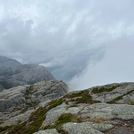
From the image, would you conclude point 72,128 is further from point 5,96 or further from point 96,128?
point 5,96

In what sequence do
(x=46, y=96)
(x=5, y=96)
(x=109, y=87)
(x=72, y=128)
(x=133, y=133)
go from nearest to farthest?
(x=133, y=133) → (x=72, y=128) → (x=109, y=87) → (x=5, y=96) → (x=46, y=96)

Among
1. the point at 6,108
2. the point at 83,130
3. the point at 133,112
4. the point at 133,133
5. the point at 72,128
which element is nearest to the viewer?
the point at 133,133

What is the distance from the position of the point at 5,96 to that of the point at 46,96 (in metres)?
81.2

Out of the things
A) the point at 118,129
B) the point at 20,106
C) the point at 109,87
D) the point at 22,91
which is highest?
the point at 22,91

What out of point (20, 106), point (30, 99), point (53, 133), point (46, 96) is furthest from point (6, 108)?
point (53, 133)

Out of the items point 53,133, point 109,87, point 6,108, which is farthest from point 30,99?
point 53,133

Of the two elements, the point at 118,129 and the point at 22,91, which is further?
the point at 22,91

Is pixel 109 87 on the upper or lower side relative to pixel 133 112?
upper

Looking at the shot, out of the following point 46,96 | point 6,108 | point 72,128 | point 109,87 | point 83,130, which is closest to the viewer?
point 83,130

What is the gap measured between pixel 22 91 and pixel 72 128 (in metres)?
210

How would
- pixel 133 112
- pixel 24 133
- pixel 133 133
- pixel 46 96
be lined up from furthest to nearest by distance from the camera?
1. pixel 46 96
2. pixel 24 133
3. pixel 133 112
4. pixel 133 133

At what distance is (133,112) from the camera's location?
19.6 m

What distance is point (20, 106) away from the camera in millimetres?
161750

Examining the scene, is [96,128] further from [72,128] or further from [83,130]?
[72,128]
